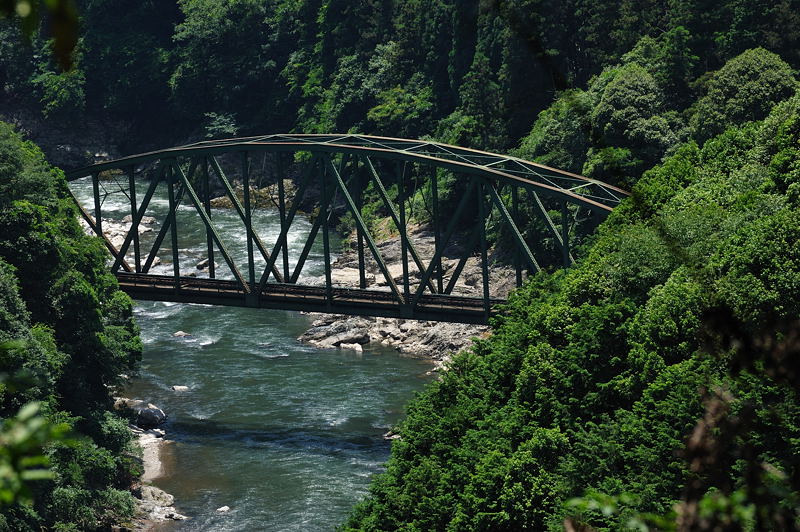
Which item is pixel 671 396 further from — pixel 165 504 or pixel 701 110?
pixel 701 110

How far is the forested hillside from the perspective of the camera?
3603cm

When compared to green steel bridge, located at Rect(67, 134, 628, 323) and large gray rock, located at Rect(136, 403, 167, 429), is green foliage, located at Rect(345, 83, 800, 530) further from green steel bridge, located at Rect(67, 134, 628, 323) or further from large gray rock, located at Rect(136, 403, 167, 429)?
large gray rock, located at Rect(136, 403, 167, 429)

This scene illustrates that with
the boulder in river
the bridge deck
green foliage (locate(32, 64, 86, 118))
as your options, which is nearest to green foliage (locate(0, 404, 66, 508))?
the bridge deck

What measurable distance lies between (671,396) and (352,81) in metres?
69.9

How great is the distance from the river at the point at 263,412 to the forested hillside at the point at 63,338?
2.81 m

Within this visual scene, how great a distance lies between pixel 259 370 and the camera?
53469 millimetres

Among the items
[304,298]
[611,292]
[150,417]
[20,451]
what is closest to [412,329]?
[304,298]

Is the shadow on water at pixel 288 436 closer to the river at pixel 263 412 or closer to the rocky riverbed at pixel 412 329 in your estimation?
the river at pixel 263 412

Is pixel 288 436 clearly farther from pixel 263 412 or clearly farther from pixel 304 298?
pixel 304 298

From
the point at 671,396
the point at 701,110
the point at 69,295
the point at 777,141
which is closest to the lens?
the point at 671,396

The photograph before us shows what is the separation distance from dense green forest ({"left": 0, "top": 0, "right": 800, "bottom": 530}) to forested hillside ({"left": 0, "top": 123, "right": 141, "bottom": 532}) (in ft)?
0.49

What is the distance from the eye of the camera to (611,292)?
110ft

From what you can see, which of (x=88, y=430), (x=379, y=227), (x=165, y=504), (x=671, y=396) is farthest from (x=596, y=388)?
(x=379, y=227)

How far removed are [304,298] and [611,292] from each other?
19313mm
